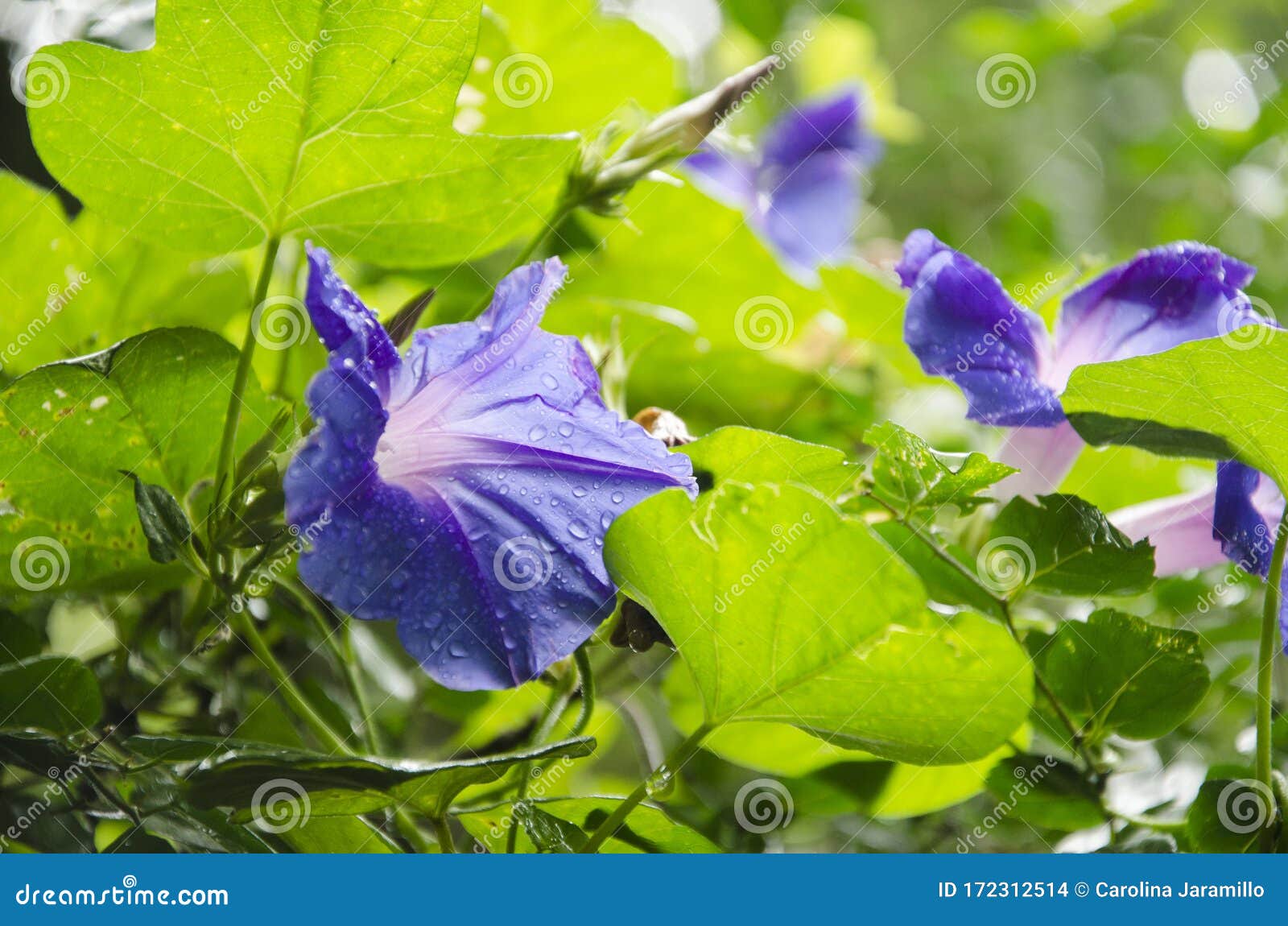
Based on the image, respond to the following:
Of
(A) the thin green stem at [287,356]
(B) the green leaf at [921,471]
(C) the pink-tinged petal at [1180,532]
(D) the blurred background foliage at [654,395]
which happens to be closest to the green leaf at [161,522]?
(D) the blurred background foliage at [654,395]

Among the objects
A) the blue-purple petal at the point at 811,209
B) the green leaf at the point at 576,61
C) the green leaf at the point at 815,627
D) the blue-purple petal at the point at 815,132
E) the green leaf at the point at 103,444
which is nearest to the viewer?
the green leaf at the point at 815,627

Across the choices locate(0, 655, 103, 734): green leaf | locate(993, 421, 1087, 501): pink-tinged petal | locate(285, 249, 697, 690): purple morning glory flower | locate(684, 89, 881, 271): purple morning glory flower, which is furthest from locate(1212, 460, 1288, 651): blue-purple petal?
locate(684, 89, 881, 271): purple morning glory flower

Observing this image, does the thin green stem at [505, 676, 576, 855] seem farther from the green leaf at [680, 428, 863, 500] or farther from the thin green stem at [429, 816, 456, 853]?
the green leaf at [680, 428, 863, 500]

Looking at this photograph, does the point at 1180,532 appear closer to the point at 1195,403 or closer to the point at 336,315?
the point at 1195,403

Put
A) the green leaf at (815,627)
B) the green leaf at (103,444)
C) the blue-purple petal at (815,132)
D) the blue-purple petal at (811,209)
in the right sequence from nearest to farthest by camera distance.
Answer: the green leaf at (815,627) < the green leaf at (103,444) < the blue-purple petal at (815,132) < the blue-purple petal at (811,209)

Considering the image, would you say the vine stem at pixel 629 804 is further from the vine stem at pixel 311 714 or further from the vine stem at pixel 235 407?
the vine stem at pixel 235 407

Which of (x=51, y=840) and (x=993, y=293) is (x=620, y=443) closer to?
(x=993, y=293)

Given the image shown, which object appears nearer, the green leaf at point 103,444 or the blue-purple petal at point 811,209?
the green leaf at point 103,444
